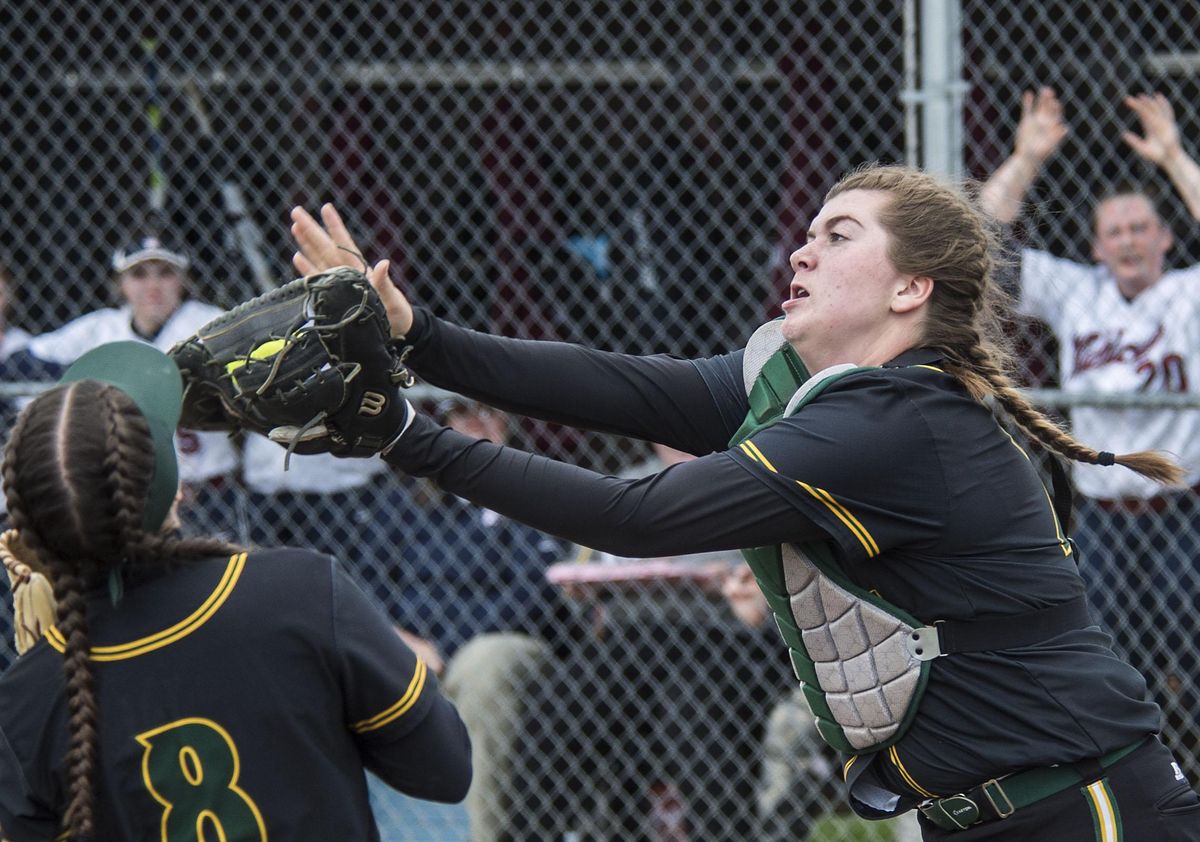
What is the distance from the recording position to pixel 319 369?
2016mm

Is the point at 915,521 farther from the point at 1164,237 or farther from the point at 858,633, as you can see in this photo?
the point at 1164,237

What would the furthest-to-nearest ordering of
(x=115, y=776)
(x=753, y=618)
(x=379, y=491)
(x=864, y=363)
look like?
(x=379, y=491)
(x=753, y=618)
(x=864, y=363)
(x=115, y=776)

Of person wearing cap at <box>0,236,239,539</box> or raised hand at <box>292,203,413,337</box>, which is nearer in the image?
raised hand at <box>292,203,413,337</box>

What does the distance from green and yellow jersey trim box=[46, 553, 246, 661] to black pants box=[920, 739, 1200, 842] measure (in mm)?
1095

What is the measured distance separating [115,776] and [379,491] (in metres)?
2.84

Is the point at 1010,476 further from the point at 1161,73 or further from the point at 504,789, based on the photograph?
the point at 1161,73

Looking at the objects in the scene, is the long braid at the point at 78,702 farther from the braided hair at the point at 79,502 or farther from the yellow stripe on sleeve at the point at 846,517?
the yellow stripe on sleeve at the point at 846,517

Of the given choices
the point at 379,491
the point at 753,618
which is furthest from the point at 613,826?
the point at 379,491

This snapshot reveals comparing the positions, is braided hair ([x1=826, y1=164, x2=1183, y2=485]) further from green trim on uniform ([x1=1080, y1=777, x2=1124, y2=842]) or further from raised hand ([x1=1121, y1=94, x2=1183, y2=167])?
raised hand ([x1=1121, y1=94, x2=1183, y2=167])

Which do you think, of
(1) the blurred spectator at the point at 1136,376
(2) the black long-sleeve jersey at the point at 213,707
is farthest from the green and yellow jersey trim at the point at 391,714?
(1) the blurred spectator at the point at 1136,376

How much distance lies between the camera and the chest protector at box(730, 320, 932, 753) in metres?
2.01

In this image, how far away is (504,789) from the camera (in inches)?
171

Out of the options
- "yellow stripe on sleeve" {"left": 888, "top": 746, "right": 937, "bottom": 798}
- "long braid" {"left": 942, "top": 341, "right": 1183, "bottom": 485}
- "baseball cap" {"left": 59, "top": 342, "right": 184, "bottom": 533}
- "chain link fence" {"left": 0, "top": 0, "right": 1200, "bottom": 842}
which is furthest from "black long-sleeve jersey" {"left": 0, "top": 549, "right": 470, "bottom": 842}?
"chain link fence" {"left": 0, "top": 0, "right": 1200, "bottom": 842}

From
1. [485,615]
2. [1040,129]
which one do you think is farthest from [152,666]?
[1040,129]
